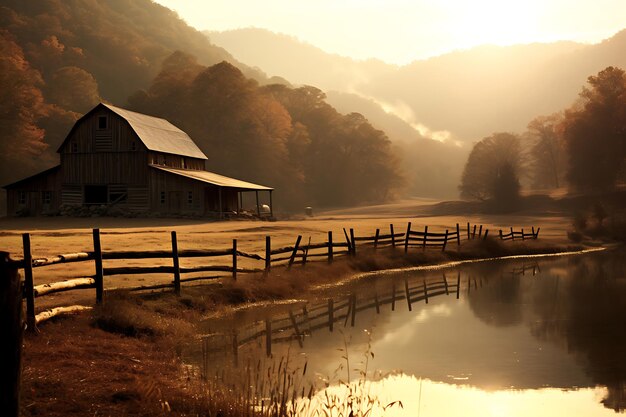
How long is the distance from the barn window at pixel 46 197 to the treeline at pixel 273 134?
26664mm

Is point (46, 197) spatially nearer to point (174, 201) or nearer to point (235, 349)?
point (174, 201)

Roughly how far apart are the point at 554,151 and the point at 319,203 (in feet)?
121

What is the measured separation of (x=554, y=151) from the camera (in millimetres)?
96812

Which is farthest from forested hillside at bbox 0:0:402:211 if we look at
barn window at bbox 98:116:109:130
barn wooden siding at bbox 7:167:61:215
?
barn window at bbox 98:116:109:130

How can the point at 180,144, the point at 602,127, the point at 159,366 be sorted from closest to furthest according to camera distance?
1. the point at 159,366
2. the point at 180,144
3. the point at 602,127

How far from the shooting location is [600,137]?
235 feet

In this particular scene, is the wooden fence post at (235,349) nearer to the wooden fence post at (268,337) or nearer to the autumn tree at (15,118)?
the wooden fence post at (268,337)

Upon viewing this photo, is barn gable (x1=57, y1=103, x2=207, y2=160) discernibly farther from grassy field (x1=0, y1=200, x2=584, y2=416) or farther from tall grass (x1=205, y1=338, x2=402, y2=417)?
tall grass (x1=205, y1=338, x2=402, y2=417)

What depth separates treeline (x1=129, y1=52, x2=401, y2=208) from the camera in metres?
76.4

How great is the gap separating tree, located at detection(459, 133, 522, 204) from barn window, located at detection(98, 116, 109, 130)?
148 feet

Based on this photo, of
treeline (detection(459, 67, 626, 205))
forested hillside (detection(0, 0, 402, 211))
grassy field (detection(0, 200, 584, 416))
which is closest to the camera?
grassy field (detection(0, 200, 584, 416))

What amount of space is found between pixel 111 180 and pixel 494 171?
4696 cm

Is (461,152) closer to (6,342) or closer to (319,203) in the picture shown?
(319,203)

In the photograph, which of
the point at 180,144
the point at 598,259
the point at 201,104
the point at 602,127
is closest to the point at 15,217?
the point at 180,144
